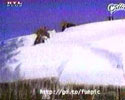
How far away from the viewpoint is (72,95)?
2.51m

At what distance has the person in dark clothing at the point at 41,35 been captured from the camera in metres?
2.60

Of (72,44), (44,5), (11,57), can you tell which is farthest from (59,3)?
(11,57)

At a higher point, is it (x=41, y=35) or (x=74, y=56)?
(x=41, y=35)

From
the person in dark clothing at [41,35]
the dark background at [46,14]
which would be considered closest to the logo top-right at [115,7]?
the dark background at [46,14]

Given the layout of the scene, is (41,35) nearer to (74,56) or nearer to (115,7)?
(74,56)

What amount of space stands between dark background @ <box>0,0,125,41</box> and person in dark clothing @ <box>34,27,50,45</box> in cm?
3

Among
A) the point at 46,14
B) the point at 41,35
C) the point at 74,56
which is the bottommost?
the point at 74,56

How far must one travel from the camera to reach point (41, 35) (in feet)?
8.57

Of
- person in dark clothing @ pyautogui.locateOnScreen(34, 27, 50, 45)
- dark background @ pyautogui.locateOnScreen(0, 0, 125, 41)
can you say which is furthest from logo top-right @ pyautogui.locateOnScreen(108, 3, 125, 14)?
person in dark clothing @ pyautogui.locateOnScreen(34, 27, 50, 45)

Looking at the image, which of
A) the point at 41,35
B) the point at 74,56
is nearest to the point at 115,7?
the point at 74,56

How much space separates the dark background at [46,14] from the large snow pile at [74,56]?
46mm

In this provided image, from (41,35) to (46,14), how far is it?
0.14 meters

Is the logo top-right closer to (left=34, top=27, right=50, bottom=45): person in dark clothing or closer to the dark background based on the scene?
the dark background

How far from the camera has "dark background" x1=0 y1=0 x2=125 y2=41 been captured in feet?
8.49
